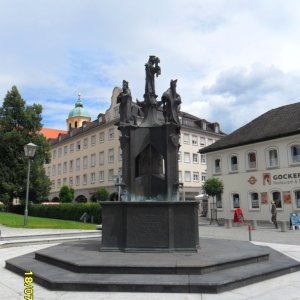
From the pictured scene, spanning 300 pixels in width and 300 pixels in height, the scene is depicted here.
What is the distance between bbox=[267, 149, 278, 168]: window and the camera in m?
33.6

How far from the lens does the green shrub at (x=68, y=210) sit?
2920 centimetres

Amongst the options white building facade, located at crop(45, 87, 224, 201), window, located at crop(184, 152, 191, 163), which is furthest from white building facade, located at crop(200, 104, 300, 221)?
window, located at crop(184, 152, 191, 163)

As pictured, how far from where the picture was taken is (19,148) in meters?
37.5

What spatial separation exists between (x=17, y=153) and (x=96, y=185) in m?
26.6

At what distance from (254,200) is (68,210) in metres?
18.1

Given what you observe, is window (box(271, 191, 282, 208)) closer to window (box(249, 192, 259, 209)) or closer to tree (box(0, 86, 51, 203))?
window (box(249, 192, 259, 209))

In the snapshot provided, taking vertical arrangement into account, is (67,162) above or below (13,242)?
above

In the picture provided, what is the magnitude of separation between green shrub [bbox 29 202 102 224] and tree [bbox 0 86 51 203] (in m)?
1.90

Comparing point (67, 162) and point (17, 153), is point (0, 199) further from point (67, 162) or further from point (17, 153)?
point (67, 162)

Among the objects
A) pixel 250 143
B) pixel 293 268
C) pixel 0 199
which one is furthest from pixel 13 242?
pixel 250 143

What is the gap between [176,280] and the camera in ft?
22.9

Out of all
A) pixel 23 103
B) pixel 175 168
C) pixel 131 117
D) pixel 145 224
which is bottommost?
pixel 145 224

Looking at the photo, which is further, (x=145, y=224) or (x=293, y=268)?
(x=145, y=224)

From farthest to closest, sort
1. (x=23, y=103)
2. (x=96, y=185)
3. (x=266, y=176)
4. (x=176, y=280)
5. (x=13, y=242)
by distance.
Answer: (x=96, y=185)
(x=23, y=103)
(x=266, y=176)
(x=13, y=242)
(x=176, y=280)
